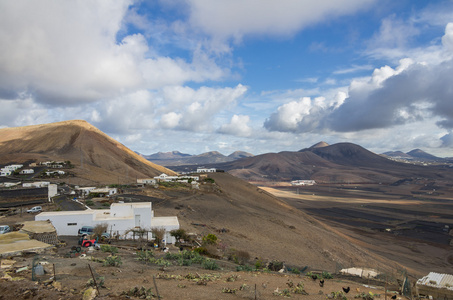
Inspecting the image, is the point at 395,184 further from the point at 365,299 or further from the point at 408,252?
the point at 365,299

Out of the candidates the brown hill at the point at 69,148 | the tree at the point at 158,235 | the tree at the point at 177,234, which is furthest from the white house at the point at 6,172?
the tree at the point at 177,234

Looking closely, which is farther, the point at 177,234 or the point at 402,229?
the point at 402,229

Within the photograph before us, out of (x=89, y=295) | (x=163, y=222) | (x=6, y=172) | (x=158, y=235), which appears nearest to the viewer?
(x=89, y=295)

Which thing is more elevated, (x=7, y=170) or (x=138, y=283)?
(x=7, y=170)

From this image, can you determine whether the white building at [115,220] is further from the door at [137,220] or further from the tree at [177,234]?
the tree at [177,234]

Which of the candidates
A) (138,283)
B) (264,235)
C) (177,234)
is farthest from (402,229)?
(138,283)

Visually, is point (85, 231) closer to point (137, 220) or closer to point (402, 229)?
point (137, 220)

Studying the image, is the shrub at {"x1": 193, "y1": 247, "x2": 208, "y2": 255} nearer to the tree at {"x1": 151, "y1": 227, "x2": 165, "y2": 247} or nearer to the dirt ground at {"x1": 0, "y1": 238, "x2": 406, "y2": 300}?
the tree at {"x1": 151, "y1": 227, "x2": 165, "y2": 247}

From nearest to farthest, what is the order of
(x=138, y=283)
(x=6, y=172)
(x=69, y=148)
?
(x=138, y=283) < (x=6, y=172) < (x=69, y=148)
